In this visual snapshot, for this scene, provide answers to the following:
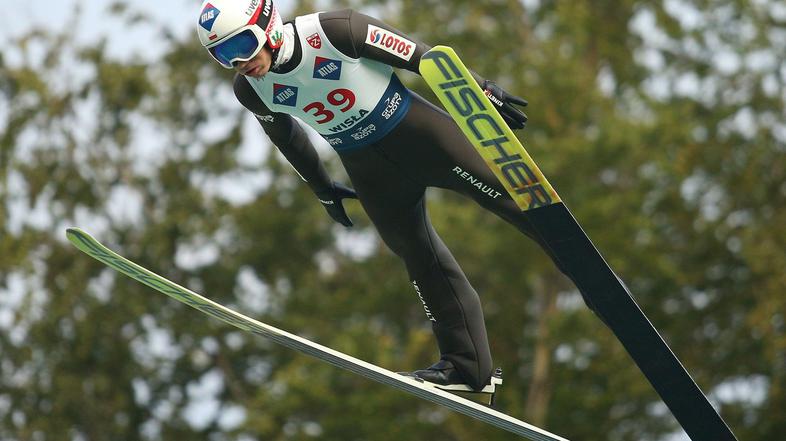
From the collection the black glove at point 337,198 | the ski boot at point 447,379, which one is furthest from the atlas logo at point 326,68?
the ski boot at point 447,379

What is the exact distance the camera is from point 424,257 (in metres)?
5.33

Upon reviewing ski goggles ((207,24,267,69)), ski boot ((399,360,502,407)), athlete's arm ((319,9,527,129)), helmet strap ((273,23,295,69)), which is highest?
athlete's arm ((319,9,527,129))

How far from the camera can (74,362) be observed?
20.5 m

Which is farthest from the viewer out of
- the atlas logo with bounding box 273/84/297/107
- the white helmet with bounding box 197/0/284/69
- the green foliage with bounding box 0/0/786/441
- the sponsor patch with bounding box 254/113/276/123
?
the green foliage with bounding box 0/0/786/441

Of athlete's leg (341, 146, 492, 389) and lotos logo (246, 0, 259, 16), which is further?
athlete's leg (341, 146, 492, 389)

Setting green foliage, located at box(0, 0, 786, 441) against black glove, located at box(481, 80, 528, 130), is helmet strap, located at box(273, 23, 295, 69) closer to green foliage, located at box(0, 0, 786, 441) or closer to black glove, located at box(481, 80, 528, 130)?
black glove, located at box(481, 80, 528, 130)

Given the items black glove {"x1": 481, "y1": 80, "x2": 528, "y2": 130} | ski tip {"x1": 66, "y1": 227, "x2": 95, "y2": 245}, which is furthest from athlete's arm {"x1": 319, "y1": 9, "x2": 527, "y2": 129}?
ski tip {"x1": 66, "y1": 227, "x2": 95, "y2": 245}

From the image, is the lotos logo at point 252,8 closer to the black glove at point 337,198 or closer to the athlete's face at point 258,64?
the athlete's face at point 258,64

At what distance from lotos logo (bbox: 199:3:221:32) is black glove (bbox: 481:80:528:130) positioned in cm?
101

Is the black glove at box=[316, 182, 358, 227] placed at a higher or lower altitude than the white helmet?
higher

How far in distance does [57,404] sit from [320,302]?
14.3 ft

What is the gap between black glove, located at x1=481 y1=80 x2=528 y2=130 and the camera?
15.7ft

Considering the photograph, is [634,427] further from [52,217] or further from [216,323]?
[52,217]

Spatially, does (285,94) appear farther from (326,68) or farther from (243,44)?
(243,44)
